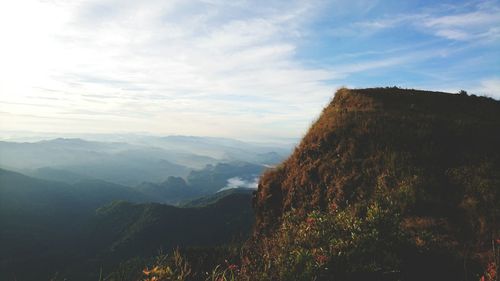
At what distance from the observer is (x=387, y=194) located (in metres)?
12.1

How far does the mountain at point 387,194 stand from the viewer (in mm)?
7875

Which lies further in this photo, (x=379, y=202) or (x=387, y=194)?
(x=387, y=194)

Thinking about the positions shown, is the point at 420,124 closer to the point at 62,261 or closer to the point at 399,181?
the point at 399,181

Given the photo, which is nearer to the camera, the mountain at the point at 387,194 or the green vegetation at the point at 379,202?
the green vegetation at the point at 379,202

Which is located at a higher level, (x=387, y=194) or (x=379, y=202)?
(x=387, y=194)

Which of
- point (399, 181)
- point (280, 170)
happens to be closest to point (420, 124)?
point (399, 181)

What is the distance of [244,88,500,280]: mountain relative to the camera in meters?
7.88

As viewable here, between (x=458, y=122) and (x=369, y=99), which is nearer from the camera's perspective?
(x=458, y=122)

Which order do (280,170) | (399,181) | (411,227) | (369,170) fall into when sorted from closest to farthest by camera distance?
(411,227) < (399,181) < (369,170) < (280,170)

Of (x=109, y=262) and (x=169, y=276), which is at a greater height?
(x=169, y=276)

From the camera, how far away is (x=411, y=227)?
10.1 meters

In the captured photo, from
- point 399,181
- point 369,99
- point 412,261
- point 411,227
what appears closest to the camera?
point 412,261

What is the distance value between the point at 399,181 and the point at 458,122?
588 centimetres

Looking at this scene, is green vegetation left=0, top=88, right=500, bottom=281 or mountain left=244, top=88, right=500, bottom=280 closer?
green vegetation left=0, top=88, right=500, bottom=281
